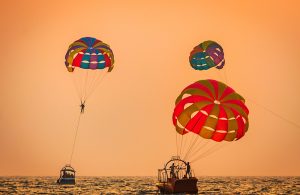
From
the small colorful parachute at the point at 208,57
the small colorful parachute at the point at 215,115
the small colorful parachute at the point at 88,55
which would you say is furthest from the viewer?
the small colorful parachute at the point at 208,57

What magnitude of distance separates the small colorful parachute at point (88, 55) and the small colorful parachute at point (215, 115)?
46.6 feet

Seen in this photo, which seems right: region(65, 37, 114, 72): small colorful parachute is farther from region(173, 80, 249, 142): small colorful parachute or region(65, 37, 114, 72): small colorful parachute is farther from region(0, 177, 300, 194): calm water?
region(0, 177, 300, 194): calm water

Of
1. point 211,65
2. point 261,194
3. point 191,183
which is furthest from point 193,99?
point 261,194

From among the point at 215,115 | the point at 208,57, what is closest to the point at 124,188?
the point at 208,57

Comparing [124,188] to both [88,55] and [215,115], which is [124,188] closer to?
[88,55]

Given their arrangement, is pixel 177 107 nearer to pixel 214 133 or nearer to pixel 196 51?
pixel 214 133

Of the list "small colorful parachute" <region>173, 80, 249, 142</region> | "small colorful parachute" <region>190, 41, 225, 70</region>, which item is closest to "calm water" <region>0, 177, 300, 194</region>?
"small colorful parachute" <region>190, 41, 225, 70</region>

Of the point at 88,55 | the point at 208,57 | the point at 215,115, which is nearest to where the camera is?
the point at 215,115

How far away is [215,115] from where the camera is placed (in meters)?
41.9

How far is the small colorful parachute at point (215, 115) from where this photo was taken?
41812 millimetres

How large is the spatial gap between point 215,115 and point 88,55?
1761 centimetres

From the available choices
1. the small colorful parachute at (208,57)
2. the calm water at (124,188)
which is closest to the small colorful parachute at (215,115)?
the small colorful parachute at (208,57)

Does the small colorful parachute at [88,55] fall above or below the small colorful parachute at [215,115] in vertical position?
above

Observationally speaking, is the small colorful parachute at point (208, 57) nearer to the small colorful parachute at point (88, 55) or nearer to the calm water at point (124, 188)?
the small colorful parachute at point (88, 55)
